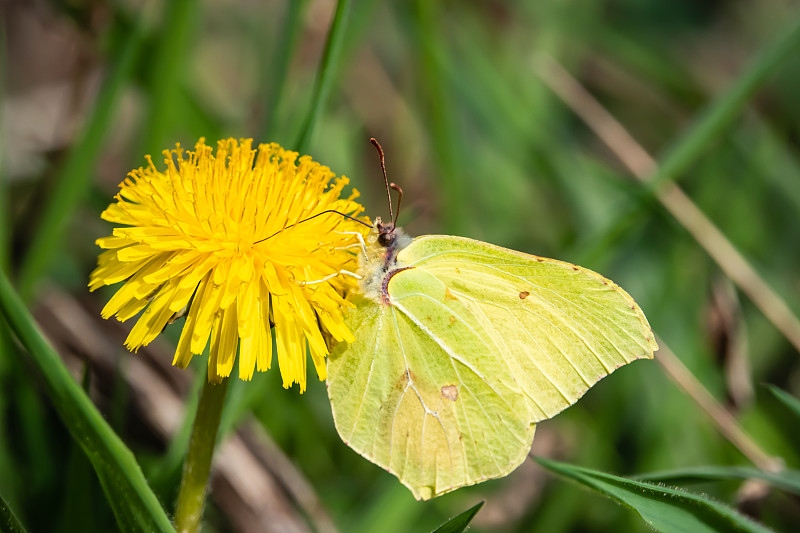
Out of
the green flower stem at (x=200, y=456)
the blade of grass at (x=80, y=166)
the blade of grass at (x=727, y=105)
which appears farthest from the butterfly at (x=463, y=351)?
the blade of grass at (x=80, y=166)

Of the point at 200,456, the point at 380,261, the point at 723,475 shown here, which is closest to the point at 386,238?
the point at 380,261

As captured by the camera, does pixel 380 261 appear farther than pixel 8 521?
Yes

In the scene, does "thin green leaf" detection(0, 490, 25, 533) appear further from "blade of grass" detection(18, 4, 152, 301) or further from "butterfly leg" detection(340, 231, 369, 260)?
"blade of grass" detection(18, 4, 152, 301)

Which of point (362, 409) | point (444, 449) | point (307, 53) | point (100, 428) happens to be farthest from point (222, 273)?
point (307, 53)

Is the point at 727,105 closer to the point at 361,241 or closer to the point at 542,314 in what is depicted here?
the point at 542,314

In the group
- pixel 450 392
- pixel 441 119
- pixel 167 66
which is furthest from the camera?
pixel 441 119

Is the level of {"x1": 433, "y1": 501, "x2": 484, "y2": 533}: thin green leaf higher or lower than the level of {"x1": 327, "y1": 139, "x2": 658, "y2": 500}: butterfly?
lower

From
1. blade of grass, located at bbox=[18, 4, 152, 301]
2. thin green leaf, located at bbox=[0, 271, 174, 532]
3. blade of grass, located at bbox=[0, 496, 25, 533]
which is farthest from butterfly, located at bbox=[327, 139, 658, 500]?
blade of grass, located at bbox=[18, 4, 152, 301]
